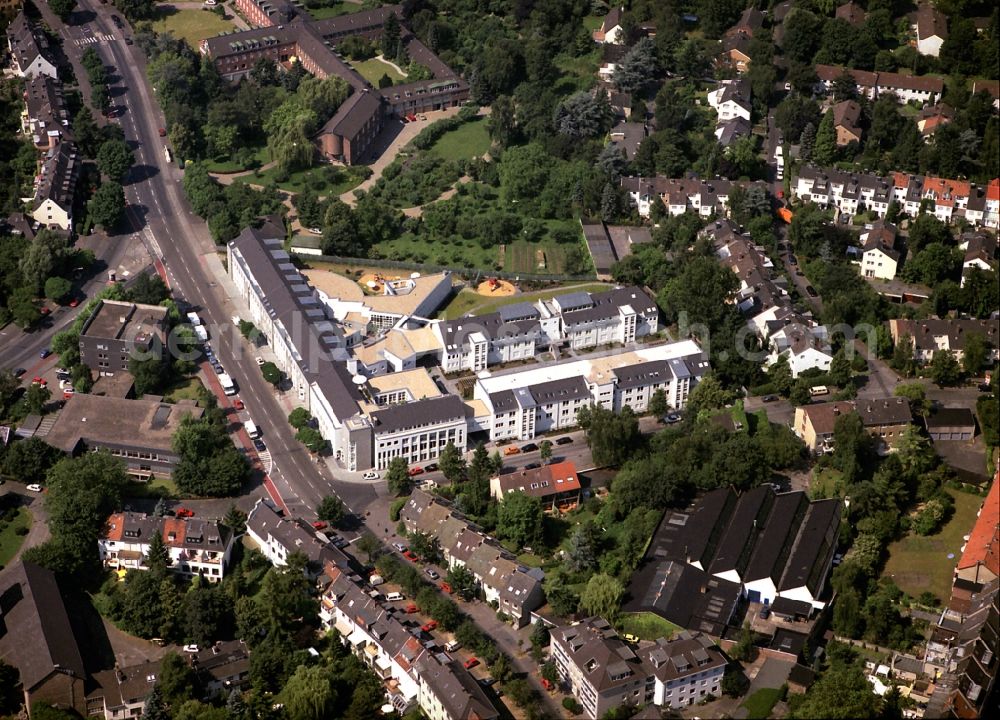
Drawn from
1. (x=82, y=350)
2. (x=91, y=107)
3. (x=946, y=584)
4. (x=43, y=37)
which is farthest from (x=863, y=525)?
(x=43, y=37)

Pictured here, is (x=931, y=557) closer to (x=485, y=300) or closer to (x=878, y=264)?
(x=878, y=264)

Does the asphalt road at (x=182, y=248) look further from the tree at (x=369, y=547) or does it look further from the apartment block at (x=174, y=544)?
the apartment block at (x=174, y=544)

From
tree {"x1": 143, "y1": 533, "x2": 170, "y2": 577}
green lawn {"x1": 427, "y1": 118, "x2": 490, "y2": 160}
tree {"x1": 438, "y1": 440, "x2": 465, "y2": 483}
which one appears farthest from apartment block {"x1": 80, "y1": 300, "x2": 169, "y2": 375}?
green lawn {"x1": 427, "y1": 118, "x2": 490, "y2": 160}

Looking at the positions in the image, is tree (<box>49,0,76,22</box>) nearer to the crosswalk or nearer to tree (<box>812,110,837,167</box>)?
the crosswalk

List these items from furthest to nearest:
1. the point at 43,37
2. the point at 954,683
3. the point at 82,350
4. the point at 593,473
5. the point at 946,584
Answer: the point at 43,37 < the point at 82,350 < the point at 593,473 < the point at 946,584 < the point at 954,683

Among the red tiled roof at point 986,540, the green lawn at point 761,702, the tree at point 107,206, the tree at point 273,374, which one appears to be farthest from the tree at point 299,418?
the red tiled roof at point 986,540

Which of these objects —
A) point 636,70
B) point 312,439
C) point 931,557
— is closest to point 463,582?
point 312,439

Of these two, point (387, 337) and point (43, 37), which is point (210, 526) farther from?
point (43, 37)
